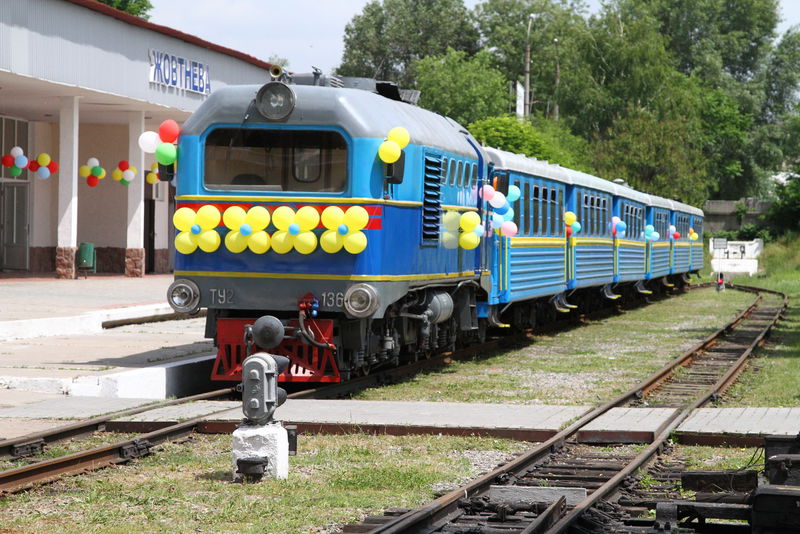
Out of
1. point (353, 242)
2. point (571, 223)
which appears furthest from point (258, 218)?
point (571, 223)

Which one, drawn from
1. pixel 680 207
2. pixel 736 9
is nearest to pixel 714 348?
pixel 680 207

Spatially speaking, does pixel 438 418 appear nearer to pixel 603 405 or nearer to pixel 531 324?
pixel 603 405

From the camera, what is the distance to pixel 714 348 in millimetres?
21891

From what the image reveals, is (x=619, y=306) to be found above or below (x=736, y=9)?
below

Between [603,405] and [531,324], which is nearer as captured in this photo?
[603,405]

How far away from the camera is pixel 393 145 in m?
13.3

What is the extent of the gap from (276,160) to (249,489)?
564cm

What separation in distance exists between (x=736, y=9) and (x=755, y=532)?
289 ft

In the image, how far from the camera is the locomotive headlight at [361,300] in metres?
13.2

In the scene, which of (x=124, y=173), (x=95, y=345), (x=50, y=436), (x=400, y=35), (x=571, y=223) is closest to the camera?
(x=50, y=436)

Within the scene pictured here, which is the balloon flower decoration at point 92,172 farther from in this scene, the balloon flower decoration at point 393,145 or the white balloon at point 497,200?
the balloon flower decoration at point 393,145

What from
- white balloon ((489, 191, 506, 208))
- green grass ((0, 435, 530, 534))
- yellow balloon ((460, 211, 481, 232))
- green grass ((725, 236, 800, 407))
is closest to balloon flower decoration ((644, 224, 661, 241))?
green grass ((725, 236, 800, 407))

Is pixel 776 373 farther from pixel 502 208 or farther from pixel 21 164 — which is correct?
pixel 21 164

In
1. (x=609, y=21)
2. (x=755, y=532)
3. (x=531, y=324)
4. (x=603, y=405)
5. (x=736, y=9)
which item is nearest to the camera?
(x=755, y=532)
